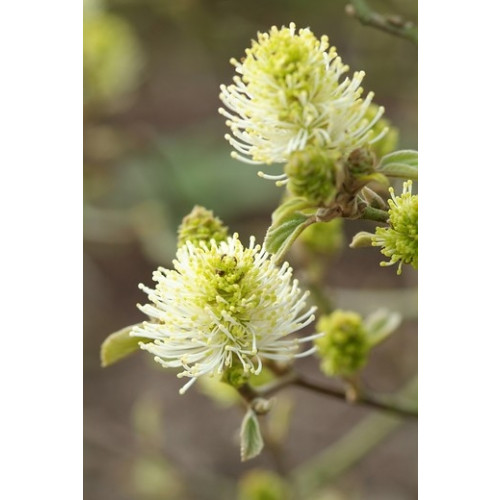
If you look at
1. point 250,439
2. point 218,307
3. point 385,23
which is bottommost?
point 250,439

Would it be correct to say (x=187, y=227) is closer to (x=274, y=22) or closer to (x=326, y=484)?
(x=274, y=22)

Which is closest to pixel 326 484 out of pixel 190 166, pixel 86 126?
pixel 86 126

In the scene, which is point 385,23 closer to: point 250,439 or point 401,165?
point 401,165

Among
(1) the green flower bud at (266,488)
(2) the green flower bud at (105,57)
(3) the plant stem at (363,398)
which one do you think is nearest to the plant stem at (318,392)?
(3) the plant stem at (363,398)

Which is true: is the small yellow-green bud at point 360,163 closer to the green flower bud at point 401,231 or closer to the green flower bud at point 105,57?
the green flower bud at point 401,231

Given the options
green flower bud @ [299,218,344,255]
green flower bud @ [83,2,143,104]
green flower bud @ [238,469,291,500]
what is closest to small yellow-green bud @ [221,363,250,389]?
green flower bud @ [299,218,344,255]

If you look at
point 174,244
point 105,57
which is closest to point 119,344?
point 174,244

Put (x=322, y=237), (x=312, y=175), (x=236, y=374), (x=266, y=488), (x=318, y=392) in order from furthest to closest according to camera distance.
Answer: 1. (x=266, y=488)
2. (x=322, y=237)
3. (x=318, y=392)
4. (x=236, y=374)
5. (x=312, y=175)
